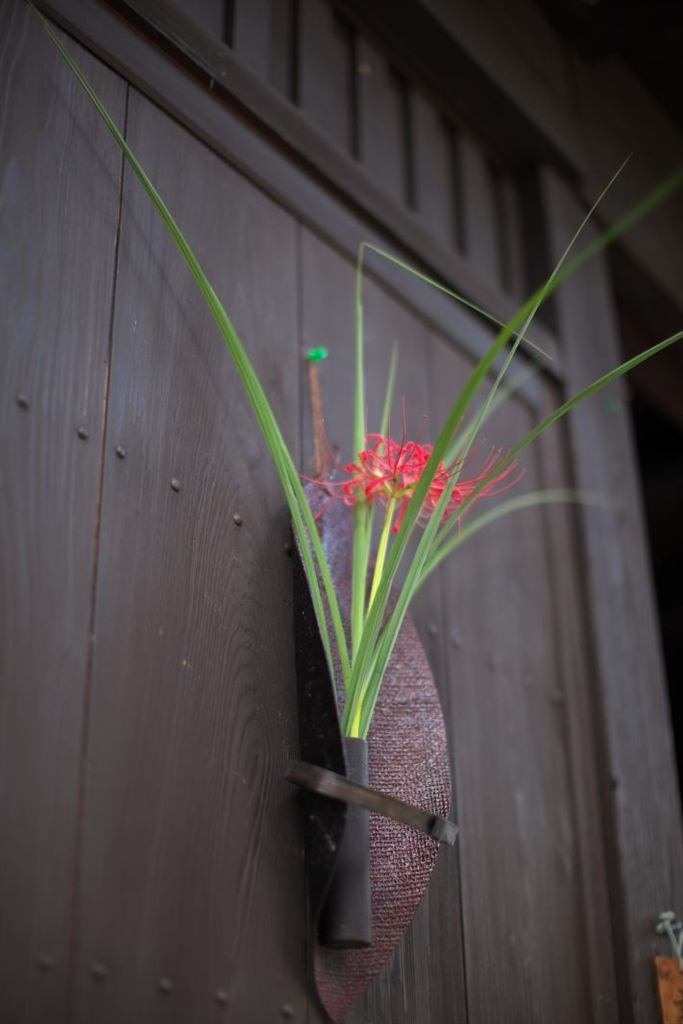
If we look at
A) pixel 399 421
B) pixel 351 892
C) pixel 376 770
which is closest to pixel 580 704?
pixel 399 421

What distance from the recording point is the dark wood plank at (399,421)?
3.97 feet

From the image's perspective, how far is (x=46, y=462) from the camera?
1.05m

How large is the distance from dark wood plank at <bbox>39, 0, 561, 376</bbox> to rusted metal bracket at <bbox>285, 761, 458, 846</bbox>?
799mm

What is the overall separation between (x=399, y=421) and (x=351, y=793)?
685mm

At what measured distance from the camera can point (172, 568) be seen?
44.6 inches

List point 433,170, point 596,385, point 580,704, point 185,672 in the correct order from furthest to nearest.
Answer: point 433,170 < point 580,704 < point 185,672 < point 596,385

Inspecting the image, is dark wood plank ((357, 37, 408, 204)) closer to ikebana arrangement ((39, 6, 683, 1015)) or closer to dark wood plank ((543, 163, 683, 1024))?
dark wood plank ((543, 163, 683, 1024))

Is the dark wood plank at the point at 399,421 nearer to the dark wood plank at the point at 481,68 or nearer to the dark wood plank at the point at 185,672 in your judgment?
the dark wood plank at the point at 185,672

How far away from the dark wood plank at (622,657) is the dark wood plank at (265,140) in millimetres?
281

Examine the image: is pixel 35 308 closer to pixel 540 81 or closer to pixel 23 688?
pixel 23 688

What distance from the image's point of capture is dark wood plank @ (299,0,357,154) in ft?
5.65

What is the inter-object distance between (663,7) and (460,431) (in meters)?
1.21

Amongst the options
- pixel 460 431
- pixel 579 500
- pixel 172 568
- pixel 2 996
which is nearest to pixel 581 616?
pixel 579 500

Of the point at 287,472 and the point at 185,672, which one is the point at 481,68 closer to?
the point at 287,472
